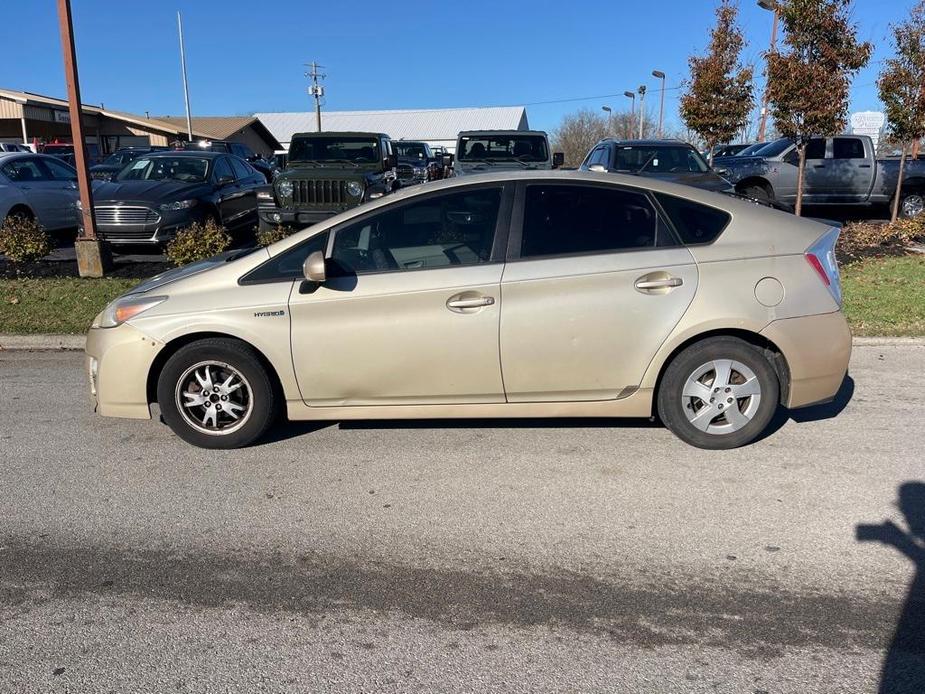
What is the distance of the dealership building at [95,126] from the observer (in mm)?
37875

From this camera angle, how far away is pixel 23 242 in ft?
34.3

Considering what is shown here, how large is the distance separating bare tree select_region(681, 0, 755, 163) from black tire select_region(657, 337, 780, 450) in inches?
601

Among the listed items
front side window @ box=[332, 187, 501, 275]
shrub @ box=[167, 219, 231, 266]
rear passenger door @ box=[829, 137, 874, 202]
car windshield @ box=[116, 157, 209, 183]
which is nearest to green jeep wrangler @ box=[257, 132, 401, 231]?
shrub @ box=[167, 219, 231, 266]

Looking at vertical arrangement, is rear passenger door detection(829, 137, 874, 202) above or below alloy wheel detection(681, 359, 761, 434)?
above

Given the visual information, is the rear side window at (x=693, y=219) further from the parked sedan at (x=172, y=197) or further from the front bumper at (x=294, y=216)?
the parked sedan at (x=172, y=197)

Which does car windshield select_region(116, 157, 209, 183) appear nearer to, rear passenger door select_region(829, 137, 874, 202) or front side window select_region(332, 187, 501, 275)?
front side window select_region(332, 187, 501, 275)

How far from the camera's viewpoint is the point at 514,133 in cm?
1500

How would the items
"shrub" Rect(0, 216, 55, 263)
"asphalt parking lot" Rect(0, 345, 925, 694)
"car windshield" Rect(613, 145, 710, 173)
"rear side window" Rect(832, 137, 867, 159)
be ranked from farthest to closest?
"rear side window" Rect(832, 137, 867, 159) → "car windshield" Rect(613, 145, 710, 173) → "shrub" Rect(0, 216, 55, 263) → "asphalt parking lot" Rect(0, 345, 925, 694)

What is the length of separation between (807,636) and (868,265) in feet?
28.6

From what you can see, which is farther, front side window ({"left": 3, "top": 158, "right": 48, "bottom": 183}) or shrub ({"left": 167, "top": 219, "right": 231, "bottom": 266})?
front side window ({"left": 3, "top": 158, "right": 48, "bottom": 183})

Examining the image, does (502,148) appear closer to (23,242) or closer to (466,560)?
(23,242)

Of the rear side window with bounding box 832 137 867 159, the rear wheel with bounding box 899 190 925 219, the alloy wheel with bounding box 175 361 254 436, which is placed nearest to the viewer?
the alloy wheel with bounding box 175 361 254 436

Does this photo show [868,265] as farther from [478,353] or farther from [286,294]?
[286,294]

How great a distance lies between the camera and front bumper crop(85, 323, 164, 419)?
4.74 meters
